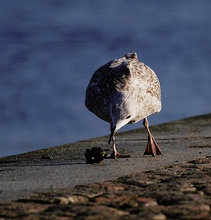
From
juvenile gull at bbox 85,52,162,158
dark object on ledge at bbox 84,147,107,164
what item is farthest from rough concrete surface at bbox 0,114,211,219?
juvenile gull at bbox 85,52,162,158

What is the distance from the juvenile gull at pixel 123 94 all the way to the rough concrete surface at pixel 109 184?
0.37 metres

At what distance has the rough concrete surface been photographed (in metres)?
3.41

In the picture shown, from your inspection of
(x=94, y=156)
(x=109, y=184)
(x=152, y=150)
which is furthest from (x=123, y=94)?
(x=109, y=184)

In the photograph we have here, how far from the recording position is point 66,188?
430 cm

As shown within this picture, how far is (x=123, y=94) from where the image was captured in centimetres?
668

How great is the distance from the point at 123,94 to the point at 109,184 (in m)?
2.39

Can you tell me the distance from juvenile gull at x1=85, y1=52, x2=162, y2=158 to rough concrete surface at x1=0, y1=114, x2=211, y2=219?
1.22ft

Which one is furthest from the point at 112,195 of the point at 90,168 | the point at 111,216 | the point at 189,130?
the point at 189,130

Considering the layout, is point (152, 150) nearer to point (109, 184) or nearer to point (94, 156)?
point (94, 156)

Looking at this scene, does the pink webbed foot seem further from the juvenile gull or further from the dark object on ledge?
the dark object on ledge

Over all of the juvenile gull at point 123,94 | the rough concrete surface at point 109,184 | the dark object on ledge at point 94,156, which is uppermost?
the juvenile gull at point 123,94

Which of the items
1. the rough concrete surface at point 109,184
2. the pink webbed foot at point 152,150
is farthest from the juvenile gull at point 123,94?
the rough concrete surface at point 109,184

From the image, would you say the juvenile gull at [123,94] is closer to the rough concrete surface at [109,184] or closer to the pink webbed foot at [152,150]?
the pink webbed foot at [152,150]

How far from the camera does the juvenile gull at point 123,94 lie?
258 inches
